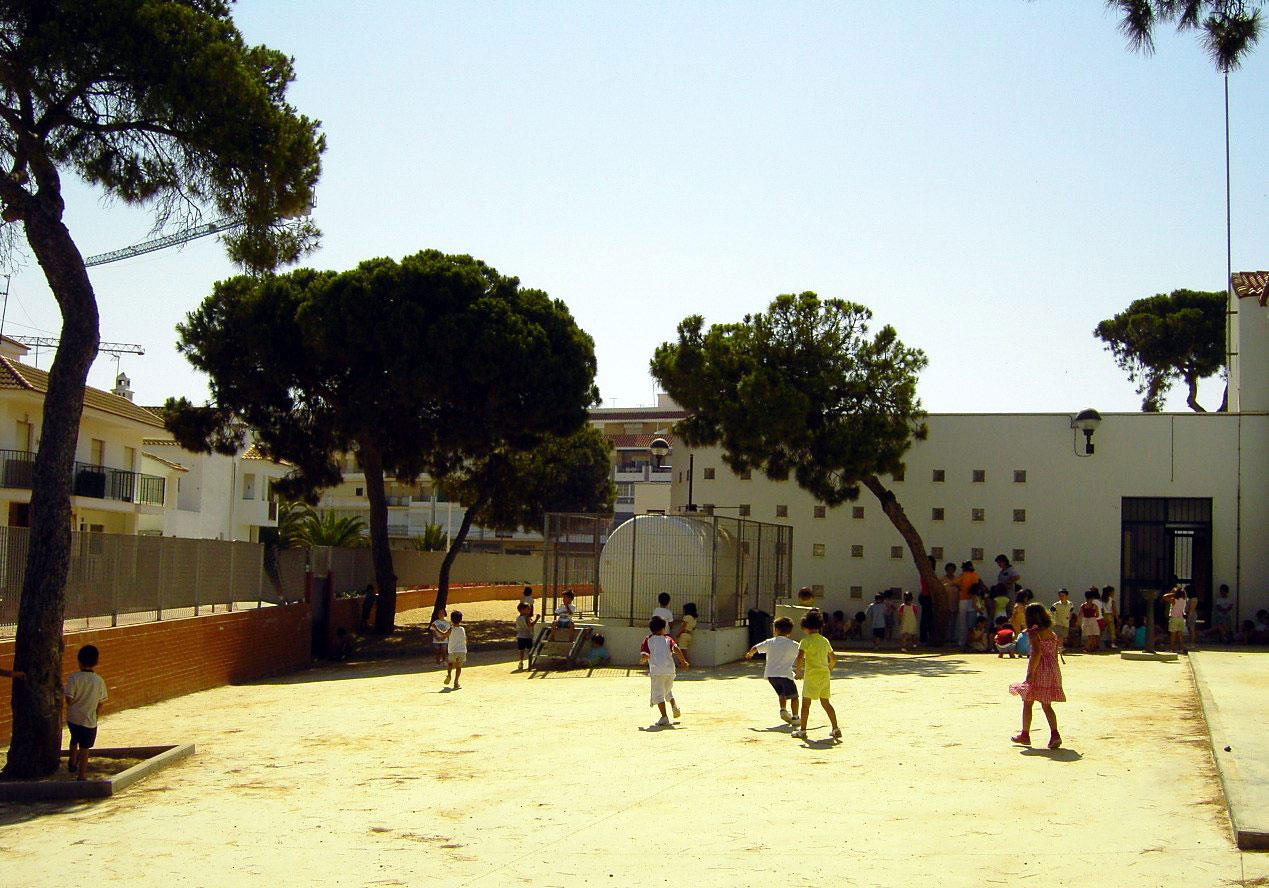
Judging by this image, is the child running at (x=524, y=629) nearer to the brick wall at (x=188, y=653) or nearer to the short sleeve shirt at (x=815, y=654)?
the brick wall at (x=188, y=653)

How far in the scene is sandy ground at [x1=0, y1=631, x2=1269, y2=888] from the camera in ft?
28.3

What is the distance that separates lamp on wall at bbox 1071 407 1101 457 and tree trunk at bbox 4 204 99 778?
23.0m

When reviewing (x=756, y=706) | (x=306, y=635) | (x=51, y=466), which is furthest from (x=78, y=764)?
(x=306, y=635)

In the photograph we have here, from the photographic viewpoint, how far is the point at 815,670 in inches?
550

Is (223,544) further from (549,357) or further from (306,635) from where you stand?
(549,357)

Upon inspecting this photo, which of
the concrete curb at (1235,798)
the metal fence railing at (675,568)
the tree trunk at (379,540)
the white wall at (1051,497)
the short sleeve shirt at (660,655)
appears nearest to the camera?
the concrete curb at (1235,798)

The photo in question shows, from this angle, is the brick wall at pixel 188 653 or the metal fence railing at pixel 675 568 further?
the metal fence railing at pixel 675 568

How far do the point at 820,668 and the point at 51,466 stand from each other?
8.35 metres

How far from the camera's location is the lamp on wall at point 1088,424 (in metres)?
29.4

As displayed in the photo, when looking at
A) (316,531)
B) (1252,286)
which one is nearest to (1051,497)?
(1252,286)

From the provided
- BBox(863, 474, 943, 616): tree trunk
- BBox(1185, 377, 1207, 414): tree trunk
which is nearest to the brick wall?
BBox(863, 474, 943, 616): tree trunk

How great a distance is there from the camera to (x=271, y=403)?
112 ft

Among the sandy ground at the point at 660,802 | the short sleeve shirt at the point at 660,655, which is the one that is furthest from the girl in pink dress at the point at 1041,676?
the short sleeve shirt at the point at 660,655

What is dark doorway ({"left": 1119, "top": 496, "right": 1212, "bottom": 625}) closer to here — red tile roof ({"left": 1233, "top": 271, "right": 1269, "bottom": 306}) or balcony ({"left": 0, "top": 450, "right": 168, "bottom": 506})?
red tile roof ({"left": 1233, "top": 271, "right": 1269, "bottom": 306})
